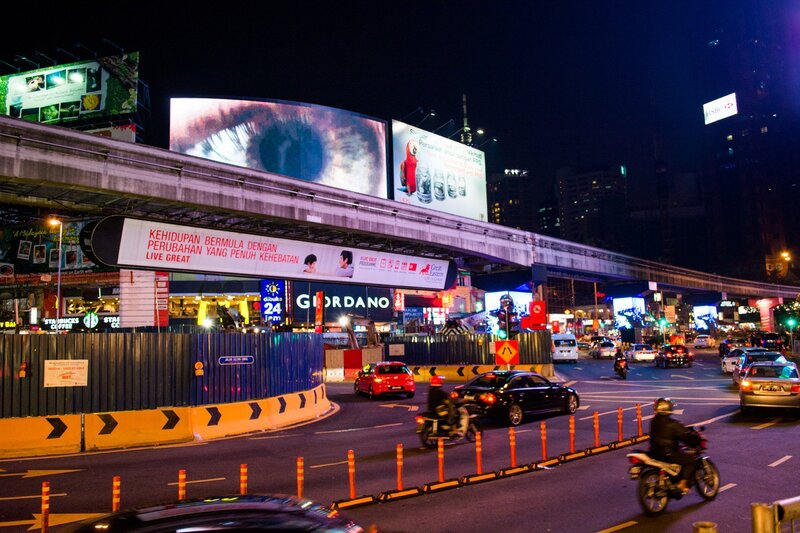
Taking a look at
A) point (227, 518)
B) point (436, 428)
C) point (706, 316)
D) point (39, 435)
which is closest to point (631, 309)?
point (706, 316)

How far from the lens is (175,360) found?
17.3 m

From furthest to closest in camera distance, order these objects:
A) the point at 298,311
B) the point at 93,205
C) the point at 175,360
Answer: the point at 298,311
the point at 93,205
the point at 175,360

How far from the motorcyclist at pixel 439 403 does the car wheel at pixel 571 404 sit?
694 centimetres

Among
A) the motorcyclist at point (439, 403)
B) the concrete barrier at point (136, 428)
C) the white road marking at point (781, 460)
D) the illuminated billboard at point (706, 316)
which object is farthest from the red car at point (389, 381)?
the illuminated billboard at point (706, 316)

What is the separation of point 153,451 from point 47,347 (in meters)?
3.75

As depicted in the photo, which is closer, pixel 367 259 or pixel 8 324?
pixel 367 259

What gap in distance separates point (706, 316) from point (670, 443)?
11993 centimetres

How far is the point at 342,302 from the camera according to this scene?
76750 mm

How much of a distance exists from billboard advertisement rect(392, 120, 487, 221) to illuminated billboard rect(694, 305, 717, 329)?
77836mm

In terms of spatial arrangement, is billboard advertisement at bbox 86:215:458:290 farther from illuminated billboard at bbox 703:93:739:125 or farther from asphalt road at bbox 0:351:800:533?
illuminated billboard at bbox 703:93:739:125

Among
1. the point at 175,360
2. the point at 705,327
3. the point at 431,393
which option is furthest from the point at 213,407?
the point at 705,327

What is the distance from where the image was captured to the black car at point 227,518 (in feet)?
11.0

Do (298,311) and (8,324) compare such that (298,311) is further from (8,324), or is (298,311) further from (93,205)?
(93,205)

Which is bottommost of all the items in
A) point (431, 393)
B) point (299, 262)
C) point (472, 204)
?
point (431, 393)
